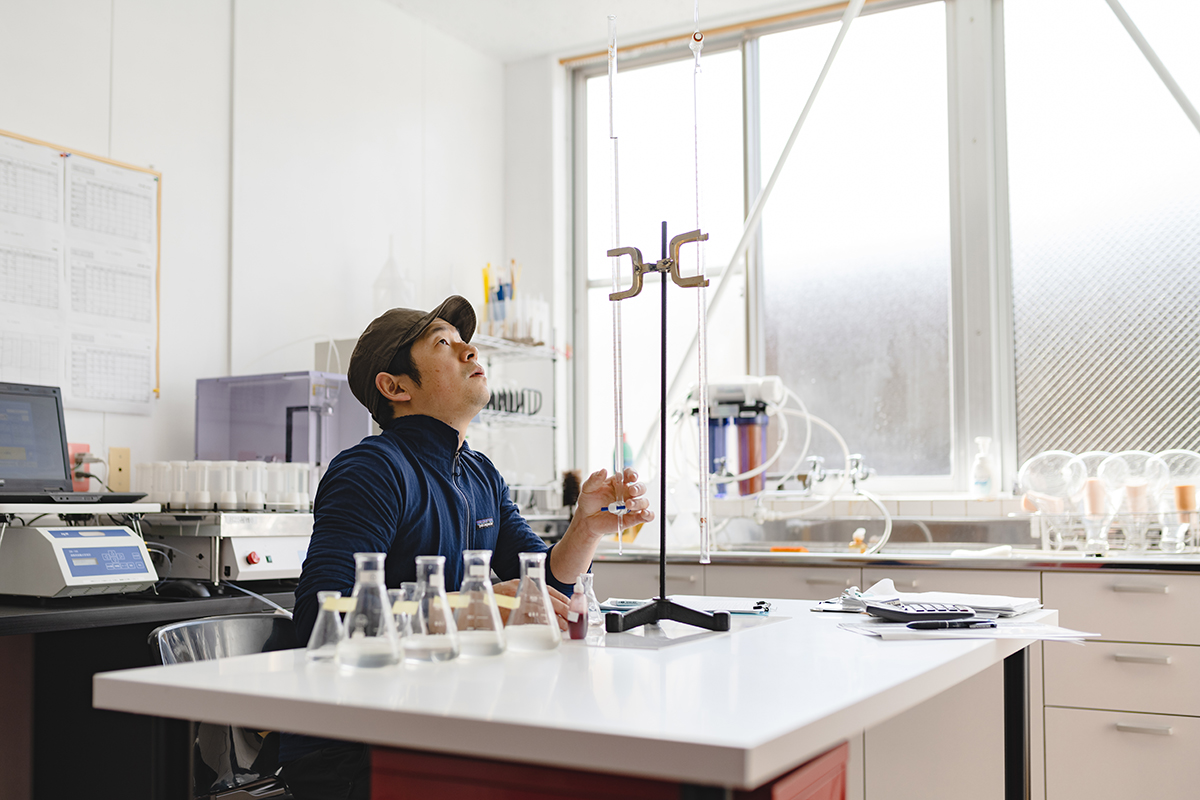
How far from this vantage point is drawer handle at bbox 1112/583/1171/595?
2666mm

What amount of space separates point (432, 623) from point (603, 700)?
279 mm

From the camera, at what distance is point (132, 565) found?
2.28m

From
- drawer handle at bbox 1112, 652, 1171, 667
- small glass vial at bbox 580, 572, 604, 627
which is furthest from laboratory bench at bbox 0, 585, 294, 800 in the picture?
drawer handle at bbox 1112, 652, 1171, 667

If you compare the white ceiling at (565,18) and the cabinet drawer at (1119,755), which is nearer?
the cabinet drawer at (1119,755)

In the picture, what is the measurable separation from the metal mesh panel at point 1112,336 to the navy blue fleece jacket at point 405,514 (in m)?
2.35

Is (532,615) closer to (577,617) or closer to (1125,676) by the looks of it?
(577,617)


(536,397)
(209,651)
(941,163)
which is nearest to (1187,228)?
(941,163)

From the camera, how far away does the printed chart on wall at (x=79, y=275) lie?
270cm

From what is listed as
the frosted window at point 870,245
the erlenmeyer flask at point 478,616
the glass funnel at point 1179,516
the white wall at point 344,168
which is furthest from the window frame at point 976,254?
the erlenmeyer flask at point 478,616

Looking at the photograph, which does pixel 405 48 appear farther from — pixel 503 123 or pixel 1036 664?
pixel 1036 664

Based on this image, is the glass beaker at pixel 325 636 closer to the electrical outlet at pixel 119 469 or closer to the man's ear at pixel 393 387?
the man's ear at pixel 393 387

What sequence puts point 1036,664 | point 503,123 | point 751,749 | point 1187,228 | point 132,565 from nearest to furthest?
point 751,749
point 132,565
point 1036,664
point 1187,228
point 503,123

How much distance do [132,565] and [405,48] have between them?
2491mm

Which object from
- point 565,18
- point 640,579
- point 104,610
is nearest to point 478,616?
point 104,610
